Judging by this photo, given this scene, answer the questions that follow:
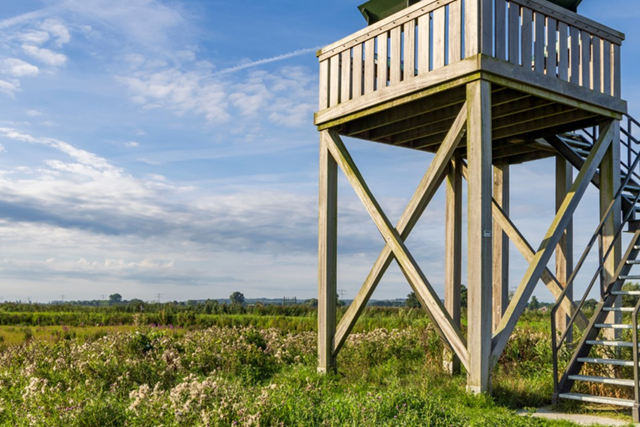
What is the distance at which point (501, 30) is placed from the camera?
8250mm

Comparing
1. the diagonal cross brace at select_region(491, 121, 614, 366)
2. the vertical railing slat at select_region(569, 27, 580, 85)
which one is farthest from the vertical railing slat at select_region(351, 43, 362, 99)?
the diagonal cross brace at select_region(491, 121, 614, 366)

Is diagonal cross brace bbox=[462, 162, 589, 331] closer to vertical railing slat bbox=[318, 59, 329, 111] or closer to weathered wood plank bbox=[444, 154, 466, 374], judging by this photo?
weathered wood plank bbox=[444, 154, 466, 374]

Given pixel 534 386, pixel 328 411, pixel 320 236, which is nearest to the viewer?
pixel 328 411

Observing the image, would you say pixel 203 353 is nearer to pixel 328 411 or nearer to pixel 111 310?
pixel 328 411

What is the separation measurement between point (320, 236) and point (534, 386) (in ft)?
12.8

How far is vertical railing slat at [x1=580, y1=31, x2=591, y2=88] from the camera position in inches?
376

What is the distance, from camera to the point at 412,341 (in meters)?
12.2

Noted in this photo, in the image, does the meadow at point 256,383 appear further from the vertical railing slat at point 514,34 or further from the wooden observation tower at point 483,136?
the vertical railing slat at point 514,34

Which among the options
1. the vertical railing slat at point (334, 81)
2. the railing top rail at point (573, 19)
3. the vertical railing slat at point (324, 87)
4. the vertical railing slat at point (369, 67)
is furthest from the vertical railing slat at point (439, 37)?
the vertical railing slat at point (324, 87)

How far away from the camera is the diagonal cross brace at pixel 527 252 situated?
35.3ft

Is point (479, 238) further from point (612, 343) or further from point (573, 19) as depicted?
point (573, 19)

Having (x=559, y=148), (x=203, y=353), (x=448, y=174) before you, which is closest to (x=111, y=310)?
(x=203, y=353)

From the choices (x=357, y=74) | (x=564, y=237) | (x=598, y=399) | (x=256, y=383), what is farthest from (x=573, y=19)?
(x=256, y=383)

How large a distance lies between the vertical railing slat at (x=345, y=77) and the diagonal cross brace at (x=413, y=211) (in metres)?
2.01
